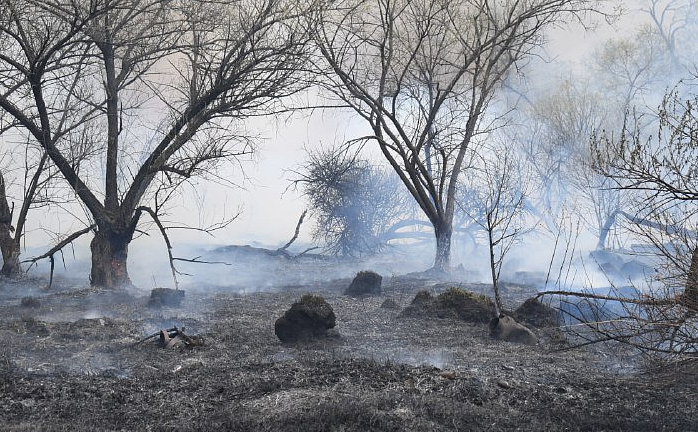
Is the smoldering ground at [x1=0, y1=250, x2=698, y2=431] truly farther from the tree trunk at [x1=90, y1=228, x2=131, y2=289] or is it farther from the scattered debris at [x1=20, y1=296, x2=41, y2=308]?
the tree trunk at [x1=90, y1=228, x2=131, y2=289]

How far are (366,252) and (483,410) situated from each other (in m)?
15.6

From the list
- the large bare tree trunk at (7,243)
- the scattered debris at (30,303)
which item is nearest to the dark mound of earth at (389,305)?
the scattered debris at (30,303)

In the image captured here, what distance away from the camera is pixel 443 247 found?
1599 centimetres

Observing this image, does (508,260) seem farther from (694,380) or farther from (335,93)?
(694,380)

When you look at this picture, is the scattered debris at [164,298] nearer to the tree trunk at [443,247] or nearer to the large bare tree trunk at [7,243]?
the large bare tree trunk at [7,243]

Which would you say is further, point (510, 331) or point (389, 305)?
point (389, 305)

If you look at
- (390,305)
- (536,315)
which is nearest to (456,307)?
(536,315)

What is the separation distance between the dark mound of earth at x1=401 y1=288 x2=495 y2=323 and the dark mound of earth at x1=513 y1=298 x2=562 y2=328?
43 cm

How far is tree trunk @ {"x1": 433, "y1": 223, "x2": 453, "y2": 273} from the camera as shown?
15.7 metres

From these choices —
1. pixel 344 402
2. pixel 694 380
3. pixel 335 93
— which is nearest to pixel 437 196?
pixel 335 93

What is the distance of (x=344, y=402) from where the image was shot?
5.32 metres

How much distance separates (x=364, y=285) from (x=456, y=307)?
3182mm

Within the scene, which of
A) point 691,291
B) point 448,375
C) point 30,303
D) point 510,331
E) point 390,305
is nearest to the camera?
point 691,291

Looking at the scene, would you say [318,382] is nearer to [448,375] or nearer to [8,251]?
[448,375]
